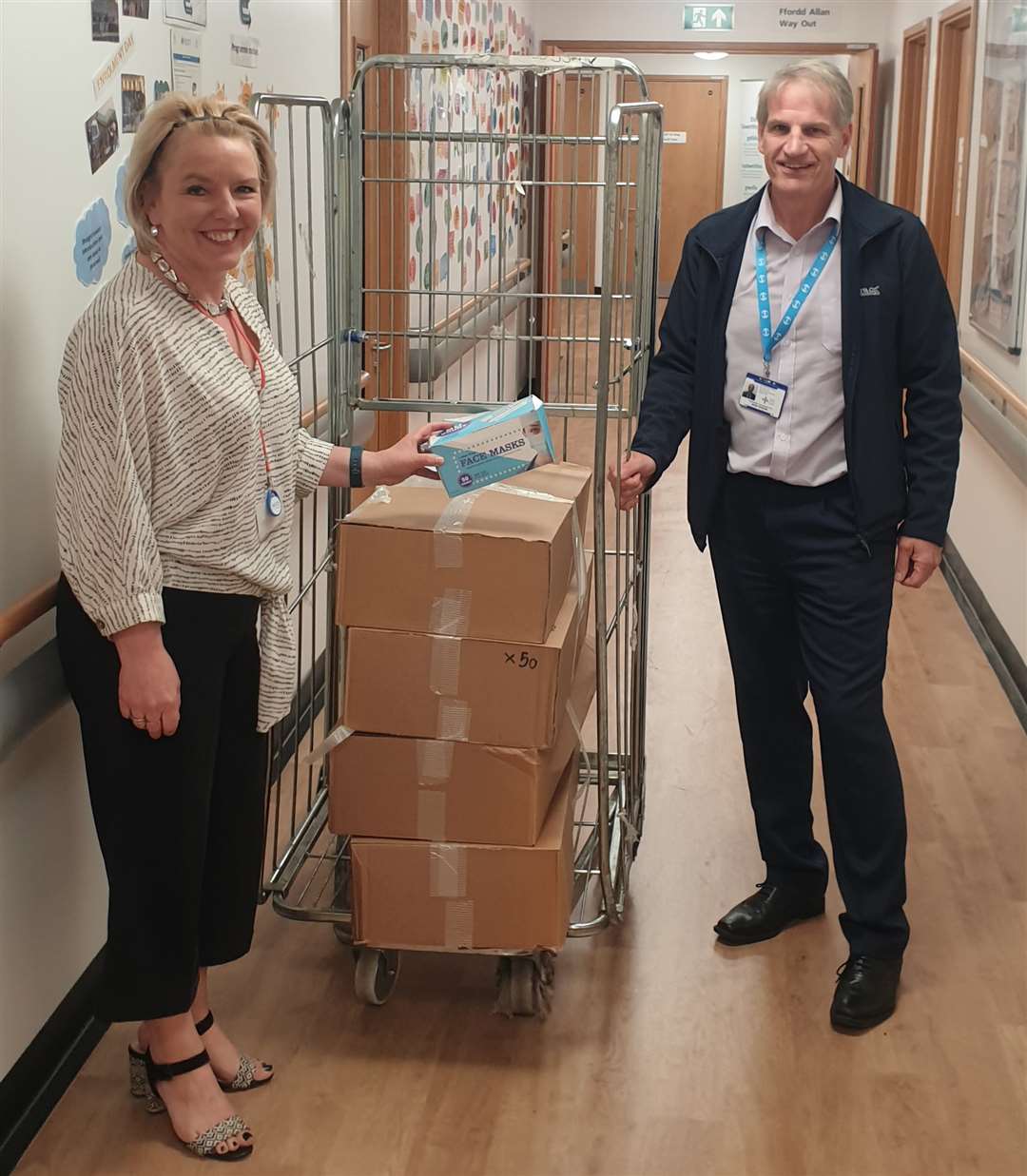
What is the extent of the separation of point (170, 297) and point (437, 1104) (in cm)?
129

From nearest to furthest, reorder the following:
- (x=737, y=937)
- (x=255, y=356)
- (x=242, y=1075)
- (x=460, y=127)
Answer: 1. (x=255, y=356)
2. (x=242, y=1075)
3. (x=737, y=937)
4. (x=460, y=127)

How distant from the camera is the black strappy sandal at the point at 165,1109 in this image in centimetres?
213

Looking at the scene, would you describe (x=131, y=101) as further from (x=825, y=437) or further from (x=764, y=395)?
(x=825, y=437)

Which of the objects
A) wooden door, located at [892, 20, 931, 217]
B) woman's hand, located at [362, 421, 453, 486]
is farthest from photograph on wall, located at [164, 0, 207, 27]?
wooden door, located at [892, 20, 931, 217]

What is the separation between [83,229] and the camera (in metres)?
2.16

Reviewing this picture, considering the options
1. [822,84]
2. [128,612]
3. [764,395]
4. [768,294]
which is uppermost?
[822,84]

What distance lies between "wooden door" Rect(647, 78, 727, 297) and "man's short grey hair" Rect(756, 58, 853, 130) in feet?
32.5

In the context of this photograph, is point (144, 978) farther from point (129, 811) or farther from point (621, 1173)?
point (621, 1173)

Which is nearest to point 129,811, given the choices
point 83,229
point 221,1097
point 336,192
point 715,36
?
point 221,1097

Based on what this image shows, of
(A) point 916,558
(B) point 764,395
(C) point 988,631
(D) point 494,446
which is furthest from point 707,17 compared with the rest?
(D) point 494,446

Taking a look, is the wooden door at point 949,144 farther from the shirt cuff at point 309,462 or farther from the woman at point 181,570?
Answer: the woman at point 181,570

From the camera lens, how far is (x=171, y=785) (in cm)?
202

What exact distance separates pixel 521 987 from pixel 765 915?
567 millimetres

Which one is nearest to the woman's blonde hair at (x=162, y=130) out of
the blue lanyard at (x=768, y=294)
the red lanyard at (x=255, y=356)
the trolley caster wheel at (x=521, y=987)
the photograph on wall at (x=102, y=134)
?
the red lanyard at (x=255, y=356)
